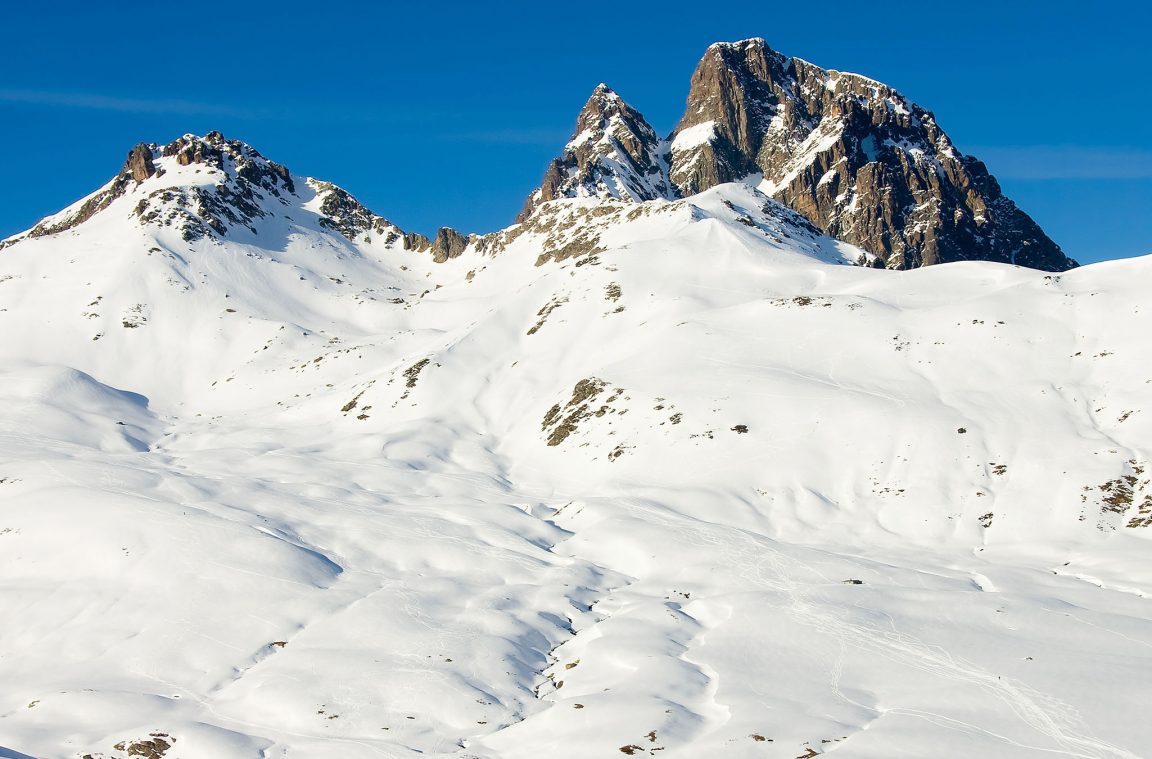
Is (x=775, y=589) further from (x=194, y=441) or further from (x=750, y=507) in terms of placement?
(x=194, y=441)

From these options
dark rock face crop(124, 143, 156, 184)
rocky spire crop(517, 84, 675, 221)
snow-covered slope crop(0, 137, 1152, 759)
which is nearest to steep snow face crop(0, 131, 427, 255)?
dark rock face crop(124, 143, 156, 184)

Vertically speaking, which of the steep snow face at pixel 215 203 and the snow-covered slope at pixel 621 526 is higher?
the steep snow face at pixel 215 203

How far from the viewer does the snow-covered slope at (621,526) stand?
86.6ft

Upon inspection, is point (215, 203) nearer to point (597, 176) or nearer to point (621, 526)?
point (597, 176)

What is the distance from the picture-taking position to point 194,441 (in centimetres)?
7425

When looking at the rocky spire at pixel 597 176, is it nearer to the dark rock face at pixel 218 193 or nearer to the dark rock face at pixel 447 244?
the dark rock face at pixel 447 244

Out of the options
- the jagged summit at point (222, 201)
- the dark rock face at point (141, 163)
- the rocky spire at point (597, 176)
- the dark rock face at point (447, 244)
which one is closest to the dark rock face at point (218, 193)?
the jagged summit at point (222, 201)

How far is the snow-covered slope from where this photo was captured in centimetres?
2639

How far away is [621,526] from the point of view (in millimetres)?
45906

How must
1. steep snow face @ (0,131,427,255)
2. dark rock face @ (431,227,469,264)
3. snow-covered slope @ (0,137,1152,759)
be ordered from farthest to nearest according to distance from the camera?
dark rock face @ (431,227,469,264) → steep snow face @ (0,131,427,255) → snow-covered slope @ (0,137,1152,759)

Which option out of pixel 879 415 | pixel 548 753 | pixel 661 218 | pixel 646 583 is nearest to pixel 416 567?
pixel 646 583

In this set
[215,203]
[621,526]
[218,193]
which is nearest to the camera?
[621,526]

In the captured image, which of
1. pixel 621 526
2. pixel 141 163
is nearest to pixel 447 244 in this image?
pixel 141 163

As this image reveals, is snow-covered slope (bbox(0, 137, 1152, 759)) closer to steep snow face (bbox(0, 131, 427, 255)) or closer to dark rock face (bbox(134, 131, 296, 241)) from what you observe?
dark rock face (bbox(134, 131, 296, 241))
